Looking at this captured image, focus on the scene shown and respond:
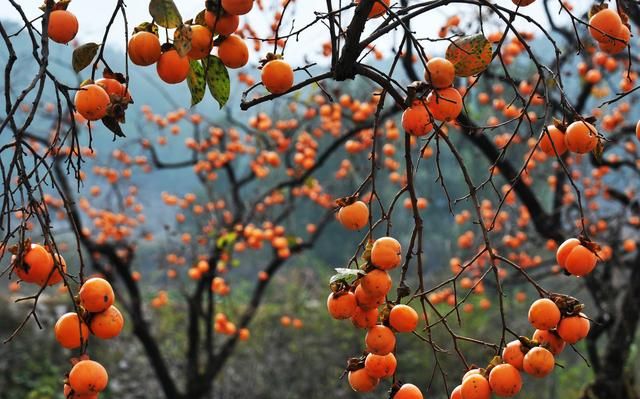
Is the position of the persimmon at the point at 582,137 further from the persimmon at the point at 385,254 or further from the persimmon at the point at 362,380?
the persimmon at the point at 362,380

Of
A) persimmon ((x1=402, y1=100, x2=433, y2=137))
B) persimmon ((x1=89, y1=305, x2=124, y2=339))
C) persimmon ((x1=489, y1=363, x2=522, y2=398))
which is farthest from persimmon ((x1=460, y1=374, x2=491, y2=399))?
persimmon ((x1=89, y1=305, x2=124, y2=339))

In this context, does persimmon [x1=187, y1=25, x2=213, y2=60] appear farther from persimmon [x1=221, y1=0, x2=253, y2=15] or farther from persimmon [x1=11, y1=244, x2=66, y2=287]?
persimmon [x1=11, y1=244, x2=66, y2=287]

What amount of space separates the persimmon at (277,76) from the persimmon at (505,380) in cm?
50

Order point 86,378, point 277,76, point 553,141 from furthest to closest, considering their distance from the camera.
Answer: point 553,141, point 277,76, point 86,378

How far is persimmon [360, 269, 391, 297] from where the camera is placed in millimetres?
927

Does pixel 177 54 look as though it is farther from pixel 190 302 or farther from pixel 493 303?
pixel 493 303

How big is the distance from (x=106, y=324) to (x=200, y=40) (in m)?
0.40

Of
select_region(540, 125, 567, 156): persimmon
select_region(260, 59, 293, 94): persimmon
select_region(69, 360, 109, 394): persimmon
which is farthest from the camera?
select_region(540, 125, 567, 156): persimmon

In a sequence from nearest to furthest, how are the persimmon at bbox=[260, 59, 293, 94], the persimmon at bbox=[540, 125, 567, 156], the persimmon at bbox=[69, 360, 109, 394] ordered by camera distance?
1. the persimmon at bbox=[69, 360, 109, 394]
2. the persimmon at bbox=[260, 59, 293, 94]
3. the persimmon at bbox=[540, 125, 567, 156]

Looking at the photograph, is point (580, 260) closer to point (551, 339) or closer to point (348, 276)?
point (551, 339)

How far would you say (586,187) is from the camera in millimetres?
5809

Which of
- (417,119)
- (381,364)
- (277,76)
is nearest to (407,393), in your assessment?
(381,364)

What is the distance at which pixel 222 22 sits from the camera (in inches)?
36.4

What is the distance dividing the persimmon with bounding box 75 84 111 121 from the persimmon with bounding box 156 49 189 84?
0.28 ft
